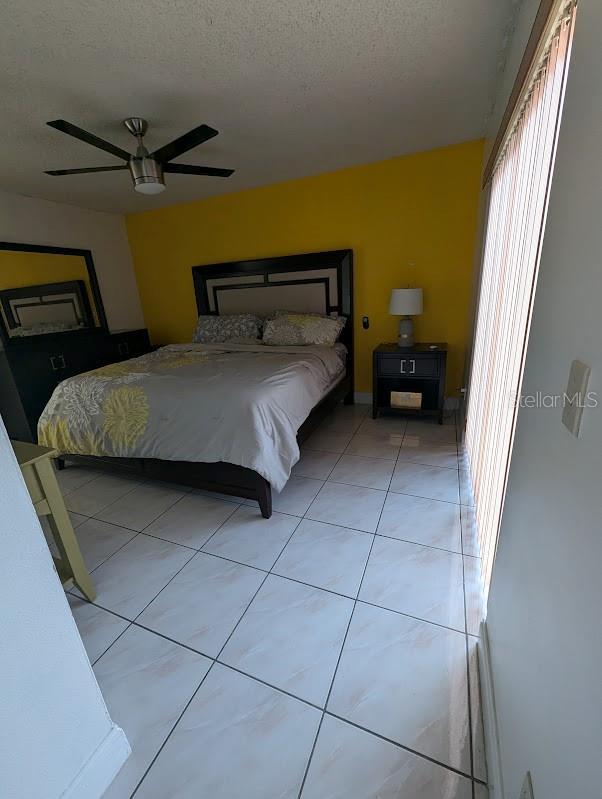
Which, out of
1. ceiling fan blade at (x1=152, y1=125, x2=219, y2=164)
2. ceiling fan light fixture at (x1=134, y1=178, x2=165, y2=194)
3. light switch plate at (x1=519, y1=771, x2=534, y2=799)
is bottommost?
light switch plate at (x1=519, y1=771, x2=534, y2=799)

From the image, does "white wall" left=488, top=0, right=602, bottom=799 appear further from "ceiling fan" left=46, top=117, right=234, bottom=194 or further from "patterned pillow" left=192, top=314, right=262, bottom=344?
"patterned pillow" left=192, top=314, right=262, bottom=344

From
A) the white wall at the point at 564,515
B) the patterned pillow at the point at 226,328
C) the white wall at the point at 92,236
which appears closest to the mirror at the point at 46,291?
the white wall at the point at 92,236

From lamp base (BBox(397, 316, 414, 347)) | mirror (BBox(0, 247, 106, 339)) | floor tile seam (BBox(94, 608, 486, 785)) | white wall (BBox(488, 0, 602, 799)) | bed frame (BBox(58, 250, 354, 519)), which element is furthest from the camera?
mirror (BBox(0, 247, 106, 339))

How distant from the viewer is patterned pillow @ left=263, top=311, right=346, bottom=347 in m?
3.24

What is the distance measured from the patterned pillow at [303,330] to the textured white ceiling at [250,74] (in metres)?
1.35

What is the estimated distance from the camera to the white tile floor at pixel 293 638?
0.95 metres

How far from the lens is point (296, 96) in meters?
→ 1.96

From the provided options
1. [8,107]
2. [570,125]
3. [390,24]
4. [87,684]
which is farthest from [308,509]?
[8,107]

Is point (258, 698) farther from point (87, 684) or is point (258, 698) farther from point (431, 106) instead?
point (431, 106)

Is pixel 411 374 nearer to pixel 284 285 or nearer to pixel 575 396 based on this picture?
pixel 284 285

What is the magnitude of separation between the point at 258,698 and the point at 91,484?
2.01 metres

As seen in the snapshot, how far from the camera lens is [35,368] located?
127 inches

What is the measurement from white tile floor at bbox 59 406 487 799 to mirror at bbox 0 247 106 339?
7.02ft

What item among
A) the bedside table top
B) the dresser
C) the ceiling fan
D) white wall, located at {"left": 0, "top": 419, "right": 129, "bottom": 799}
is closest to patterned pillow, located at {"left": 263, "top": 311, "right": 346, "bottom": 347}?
the bedside table top
